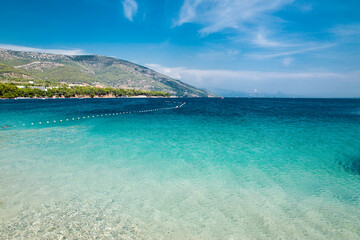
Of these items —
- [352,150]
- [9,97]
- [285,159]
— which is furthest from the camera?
[9,97]

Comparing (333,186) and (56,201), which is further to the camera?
(333,186)

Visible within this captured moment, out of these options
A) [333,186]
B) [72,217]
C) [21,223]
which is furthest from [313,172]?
[21,223]

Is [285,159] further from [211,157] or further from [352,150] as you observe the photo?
[352,150]

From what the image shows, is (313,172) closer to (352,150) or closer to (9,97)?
(352,150)

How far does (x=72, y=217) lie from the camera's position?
7309 millimetres

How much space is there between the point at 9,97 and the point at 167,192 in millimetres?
144572

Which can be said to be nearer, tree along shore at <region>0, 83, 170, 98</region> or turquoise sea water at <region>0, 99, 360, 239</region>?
turquoise sea water at <region>0, 99, 360, 239</region>

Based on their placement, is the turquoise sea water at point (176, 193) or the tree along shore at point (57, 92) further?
the tree along shore at point (57, 92)

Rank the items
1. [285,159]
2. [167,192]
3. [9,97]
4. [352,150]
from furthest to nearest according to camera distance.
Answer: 1. [9,97]
2. [352,150]
3. [285,159]
4. [167,192]

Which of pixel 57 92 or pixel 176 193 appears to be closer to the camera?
pixel 176 193

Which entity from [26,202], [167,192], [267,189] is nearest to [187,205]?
[167,192]

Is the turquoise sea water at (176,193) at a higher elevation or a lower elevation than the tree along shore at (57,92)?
lower

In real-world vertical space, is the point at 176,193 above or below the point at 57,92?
below

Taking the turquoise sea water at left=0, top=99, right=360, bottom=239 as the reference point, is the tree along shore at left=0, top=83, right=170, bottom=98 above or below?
above
